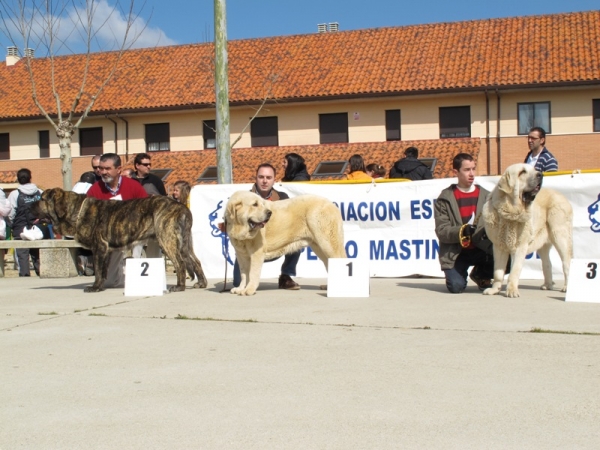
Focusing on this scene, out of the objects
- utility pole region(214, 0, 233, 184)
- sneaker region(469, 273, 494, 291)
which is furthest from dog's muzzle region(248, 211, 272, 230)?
utility pole region(214, 0, 233, 184)

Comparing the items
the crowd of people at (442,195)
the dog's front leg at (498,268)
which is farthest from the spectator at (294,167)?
the dog's front leg at (498,268)

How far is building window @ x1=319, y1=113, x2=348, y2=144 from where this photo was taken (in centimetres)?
3794

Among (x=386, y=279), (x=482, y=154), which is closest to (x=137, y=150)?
(x=482, y=154)

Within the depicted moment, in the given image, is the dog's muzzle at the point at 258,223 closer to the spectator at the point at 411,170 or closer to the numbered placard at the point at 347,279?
the numbered placard at the point at 347,279

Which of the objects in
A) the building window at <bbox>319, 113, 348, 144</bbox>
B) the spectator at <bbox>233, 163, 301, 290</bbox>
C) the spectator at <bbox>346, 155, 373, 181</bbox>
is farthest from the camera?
the building window at <bbox>319, 113, 348, 144</bbox>

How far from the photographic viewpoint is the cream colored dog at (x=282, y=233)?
29.0ft

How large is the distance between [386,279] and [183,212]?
12.1ft

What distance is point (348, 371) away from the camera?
5.18 metres

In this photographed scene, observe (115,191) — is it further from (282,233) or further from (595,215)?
(595,215)

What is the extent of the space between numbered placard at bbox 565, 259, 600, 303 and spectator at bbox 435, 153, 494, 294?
1143mm

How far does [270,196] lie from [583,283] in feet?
12.8

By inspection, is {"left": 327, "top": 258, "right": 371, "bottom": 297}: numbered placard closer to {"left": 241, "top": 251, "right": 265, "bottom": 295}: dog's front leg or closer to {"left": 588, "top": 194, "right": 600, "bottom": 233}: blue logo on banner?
{"left": 241, "top": 251, "right": 265, "bottom": 295}: dog's front leg

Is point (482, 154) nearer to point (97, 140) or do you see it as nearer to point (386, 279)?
point (97, 140)

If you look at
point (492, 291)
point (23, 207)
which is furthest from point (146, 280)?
point (23, 207)
